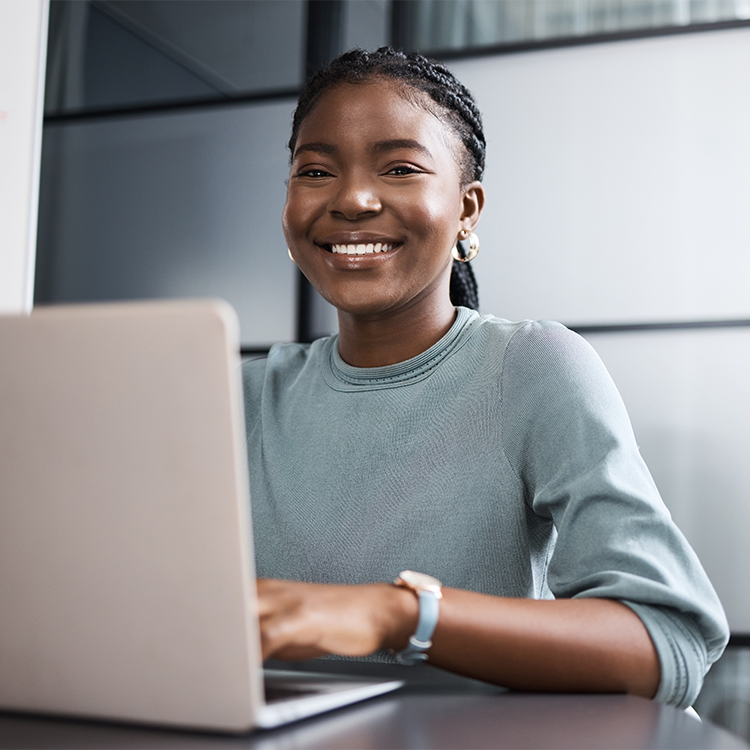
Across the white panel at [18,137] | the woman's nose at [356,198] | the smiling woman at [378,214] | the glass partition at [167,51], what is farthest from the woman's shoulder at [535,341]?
the glass partition at [167,51]

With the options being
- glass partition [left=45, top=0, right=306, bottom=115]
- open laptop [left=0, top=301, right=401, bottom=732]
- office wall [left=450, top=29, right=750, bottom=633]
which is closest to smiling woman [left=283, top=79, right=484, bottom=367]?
open laptop [left=0, top=301, right=401, bottom=732]

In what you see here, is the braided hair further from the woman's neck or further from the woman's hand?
the woman's hand

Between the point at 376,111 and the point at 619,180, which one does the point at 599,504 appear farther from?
the point at 619,180

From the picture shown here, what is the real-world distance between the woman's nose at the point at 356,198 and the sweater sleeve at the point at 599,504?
0.29 meters

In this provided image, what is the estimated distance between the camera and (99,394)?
481mm

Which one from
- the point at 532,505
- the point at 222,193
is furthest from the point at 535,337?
the point at 222,193

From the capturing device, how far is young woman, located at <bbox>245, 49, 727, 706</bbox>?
27.4 inches

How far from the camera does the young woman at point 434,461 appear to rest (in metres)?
0.70

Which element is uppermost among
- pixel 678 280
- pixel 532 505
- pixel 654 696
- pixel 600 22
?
pixel 600 22

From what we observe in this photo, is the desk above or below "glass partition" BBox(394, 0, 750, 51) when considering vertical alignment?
below

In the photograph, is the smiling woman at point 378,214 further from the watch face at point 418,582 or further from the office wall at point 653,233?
the office wall at point 653,233

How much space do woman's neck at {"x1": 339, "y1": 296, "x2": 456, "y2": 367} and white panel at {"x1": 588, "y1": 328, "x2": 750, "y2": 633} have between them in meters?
1.26

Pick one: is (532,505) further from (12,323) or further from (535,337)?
(12,323)

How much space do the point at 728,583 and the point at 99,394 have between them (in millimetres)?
2145
